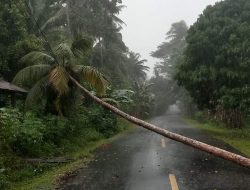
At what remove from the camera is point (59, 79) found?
639 inches

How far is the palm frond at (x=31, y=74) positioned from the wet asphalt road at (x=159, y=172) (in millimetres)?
4520

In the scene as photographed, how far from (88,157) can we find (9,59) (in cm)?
1069

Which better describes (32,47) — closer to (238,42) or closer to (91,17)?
(238,42)

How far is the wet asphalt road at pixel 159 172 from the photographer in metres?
9.58

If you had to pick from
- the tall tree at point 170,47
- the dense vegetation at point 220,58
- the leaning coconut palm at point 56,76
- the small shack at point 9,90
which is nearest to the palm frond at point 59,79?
the leaning coconut palm at point 56,76

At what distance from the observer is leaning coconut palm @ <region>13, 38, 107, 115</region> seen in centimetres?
1700

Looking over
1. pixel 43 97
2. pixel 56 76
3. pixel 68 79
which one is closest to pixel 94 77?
pixel 68 79

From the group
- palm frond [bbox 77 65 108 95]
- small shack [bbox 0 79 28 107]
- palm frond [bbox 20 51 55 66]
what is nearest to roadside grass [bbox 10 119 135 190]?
palm frond [bbox 77 65 108 95]

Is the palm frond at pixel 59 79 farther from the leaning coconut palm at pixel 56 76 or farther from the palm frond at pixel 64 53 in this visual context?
the palm frond at pixel 64 53

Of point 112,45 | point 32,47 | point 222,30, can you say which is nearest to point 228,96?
point 222,30

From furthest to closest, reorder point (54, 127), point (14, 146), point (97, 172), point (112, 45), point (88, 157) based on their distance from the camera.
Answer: point (112, 45), point (54, 127), point (88, 157), point (14, 146), point (97, 172)

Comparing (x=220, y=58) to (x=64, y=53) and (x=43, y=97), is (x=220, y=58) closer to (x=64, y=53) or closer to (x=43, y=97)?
(x=64, y=53)

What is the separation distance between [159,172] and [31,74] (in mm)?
8236

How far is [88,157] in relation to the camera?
1507 cm
